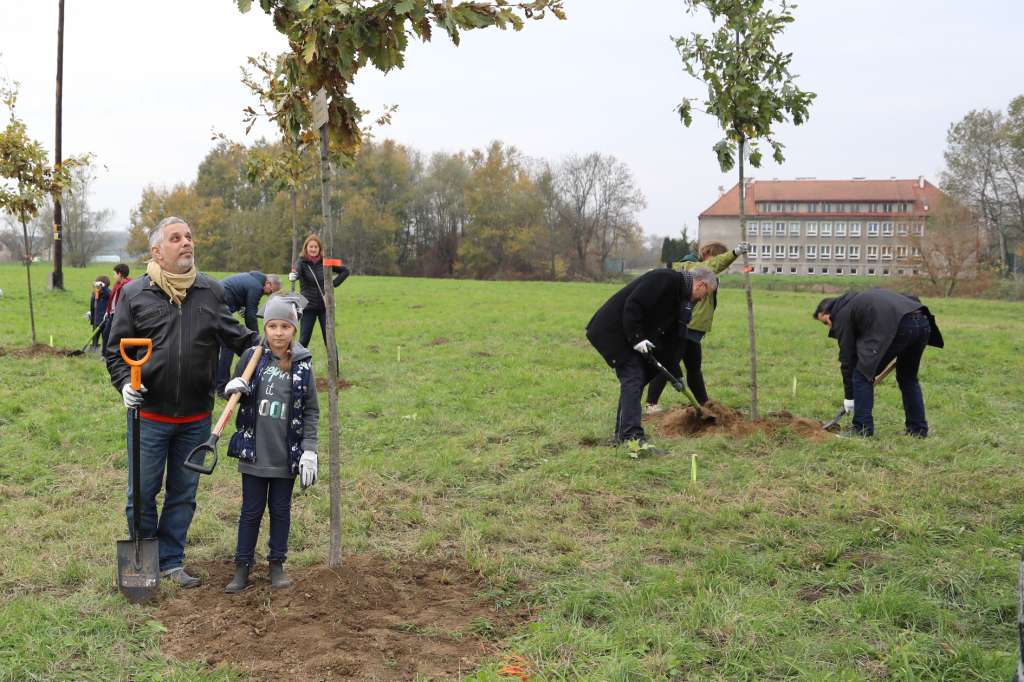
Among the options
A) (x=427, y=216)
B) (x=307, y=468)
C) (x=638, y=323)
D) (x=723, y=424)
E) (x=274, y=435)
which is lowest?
(x=723, y=424)

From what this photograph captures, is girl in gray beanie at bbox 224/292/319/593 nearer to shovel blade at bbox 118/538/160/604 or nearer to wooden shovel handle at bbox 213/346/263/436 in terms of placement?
wooden shovel handle at bbox 213/346/263/436

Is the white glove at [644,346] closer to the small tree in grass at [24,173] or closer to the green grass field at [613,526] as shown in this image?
the green grass field at [613,526]

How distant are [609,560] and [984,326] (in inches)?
636

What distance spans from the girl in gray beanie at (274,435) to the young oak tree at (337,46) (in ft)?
0.58

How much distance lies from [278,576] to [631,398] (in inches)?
146

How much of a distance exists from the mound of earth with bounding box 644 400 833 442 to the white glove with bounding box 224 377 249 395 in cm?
455

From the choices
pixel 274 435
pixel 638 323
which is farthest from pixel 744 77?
pixel 274 435

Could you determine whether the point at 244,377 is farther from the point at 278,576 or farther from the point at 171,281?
the point at 278,576

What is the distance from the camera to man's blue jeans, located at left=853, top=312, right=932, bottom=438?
649cm

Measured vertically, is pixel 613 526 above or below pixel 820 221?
below

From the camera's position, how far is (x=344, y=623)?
10.9 ft

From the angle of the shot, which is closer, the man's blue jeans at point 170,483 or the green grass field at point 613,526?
the green grass field at point 613,526

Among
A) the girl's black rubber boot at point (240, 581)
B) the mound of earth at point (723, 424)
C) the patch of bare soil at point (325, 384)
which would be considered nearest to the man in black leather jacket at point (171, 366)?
the girl's black rubber boot at point (240, 581)

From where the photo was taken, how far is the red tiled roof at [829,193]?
234 ft
